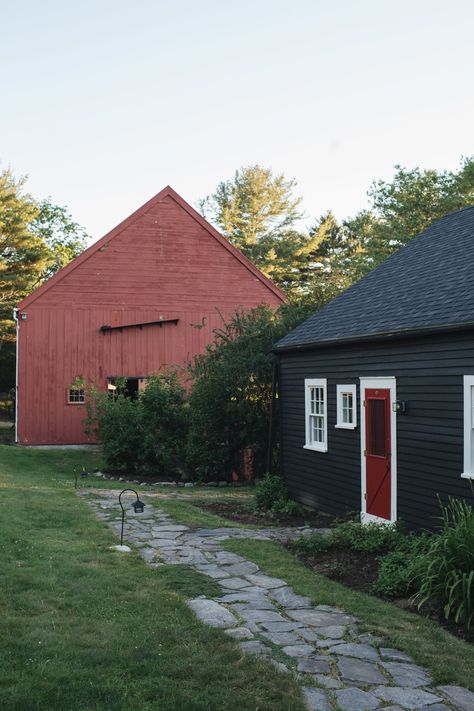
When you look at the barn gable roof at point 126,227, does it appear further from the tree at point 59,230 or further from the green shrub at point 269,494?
the tree at point 59,230

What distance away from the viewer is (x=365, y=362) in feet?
36.4

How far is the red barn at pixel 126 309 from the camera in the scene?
23.2 metres

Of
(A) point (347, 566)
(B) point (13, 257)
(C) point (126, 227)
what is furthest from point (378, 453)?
(B) point (13, 257)

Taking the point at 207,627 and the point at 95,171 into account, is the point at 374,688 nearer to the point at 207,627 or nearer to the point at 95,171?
the point at 207,627

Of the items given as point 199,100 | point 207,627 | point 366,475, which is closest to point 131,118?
point 199,100

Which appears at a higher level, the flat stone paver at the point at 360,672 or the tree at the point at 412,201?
the tree at the point at 412,201

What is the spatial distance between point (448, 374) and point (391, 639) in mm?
4173

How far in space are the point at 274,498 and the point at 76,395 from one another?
11.8m

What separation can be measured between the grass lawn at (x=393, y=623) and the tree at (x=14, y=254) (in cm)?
3276

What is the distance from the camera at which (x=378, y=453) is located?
424 inches

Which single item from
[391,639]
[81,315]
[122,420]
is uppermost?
[81,315]

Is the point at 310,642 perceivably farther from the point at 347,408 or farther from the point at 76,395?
the point at 76,395

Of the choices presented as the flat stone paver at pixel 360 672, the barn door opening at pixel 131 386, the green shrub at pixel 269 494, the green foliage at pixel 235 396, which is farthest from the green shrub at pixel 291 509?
the barn door opening at pixel 131 386

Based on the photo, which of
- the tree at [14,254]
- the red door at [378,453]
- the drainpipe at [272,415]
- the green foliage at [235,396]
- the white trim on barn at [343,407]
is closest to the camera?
the red door at [378,453]
